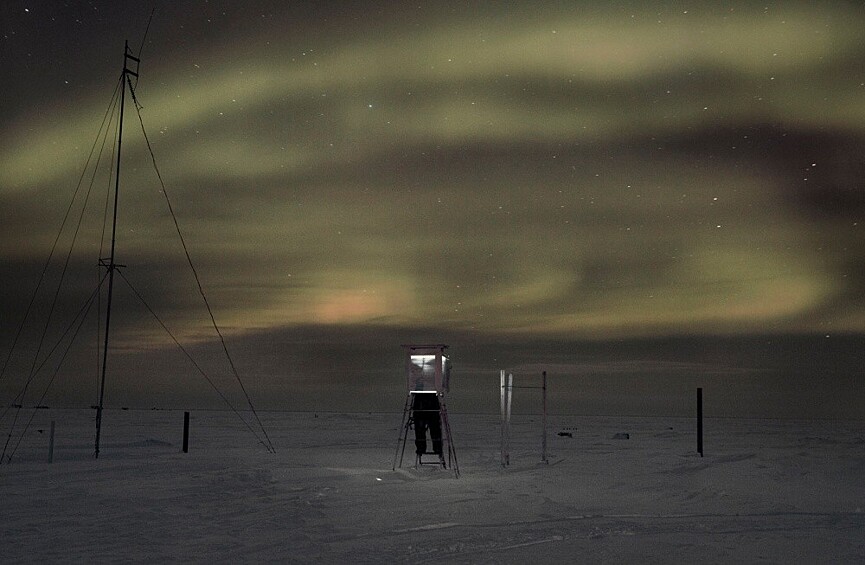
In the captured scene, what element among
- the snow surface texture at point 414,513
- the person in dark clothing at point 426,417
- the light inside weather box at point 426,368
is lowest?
the snow surface texture at point 414,513

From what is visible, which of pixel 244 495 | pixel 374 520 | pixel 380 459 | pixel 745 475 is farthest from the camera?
pixel 380 459

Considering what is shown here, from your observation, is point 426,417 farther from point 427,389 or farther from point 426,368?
point 426,368

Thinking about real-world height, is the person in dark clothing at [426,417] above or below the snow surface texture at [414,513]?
above

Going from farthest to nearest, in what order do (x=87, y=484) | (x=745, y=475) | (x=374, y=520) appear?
(x=745, y=475), (x=87, y=484), (x=374, y=520)

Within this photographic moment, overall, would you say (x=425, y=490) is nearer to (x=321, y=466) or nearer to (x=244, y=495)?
(x=244, y=495)

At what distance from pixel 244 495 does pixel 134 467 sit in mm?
6100

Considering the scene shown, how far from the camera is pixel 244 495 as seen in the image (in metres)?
15.2

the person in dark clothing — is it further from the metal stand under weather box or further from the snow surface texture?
the snow surface texture

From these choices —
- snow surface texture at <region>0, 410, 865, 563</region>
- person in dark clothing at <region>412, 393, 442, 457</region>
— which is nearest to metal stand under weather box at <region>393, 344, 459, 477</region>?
person in dark clothing at <region>412, 393, 442, 457</region>

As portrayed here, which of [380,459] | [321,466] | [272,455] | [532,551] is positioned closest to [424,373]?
[321,466]

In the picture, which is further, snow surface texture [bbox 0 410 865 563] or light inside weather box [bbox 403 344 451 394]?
light inside weather box [bbox 403 344 451 394]

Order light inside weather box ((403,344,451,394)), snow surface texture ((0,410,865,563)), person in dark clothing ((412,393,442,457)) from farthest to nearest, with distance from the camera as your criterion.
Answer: person in dark clothing ((412,393,442,457)) → light inside weather box ((403,344,451,394)) → snow surface texture ((0,410,865,563))

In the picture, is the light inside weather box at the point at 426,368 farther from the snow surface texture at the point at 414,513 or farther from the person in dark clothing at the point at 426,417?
the snow surface texture at the point at 414,513

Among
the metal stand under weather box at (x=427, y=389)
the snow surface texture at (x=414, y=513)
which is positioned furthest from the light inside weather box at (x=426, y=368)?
the snow surface texture at (x=414, y=513)
